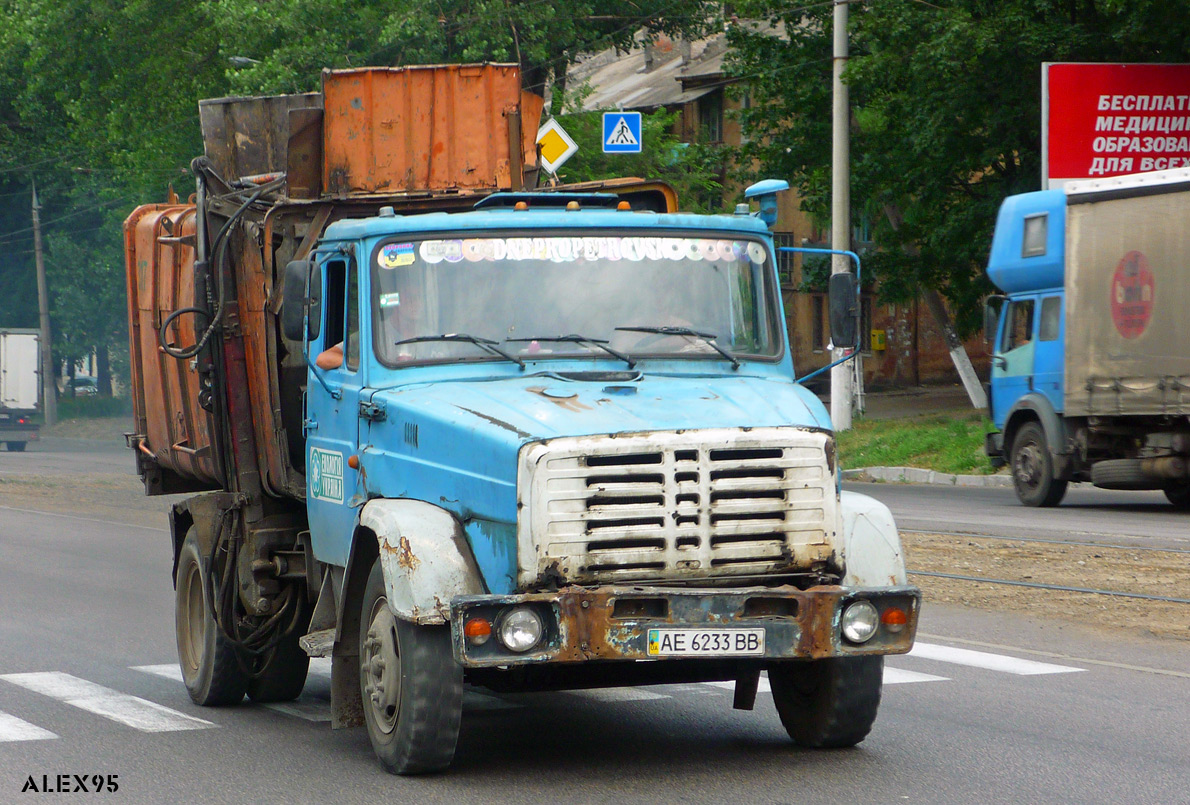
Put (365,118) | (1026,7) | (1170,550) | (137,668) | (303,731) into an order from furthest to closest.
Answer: (1026,7)
(1170,550)
(137,668)
(365,118)
(303,731)

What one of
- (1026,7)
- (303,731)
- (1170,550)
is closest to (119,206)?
(1026,7)

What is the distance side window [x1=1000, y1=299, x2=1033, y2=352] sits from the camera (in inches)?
787

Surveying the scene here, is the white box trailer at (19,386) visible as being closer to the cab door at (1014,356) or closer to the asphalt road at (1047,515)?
the asphalt road at (1047,515)

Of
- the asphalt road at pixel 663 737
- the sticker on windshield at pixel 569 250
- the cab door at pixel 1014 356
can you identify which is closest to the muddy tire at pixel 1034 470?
the cab door at pixel 1014 356

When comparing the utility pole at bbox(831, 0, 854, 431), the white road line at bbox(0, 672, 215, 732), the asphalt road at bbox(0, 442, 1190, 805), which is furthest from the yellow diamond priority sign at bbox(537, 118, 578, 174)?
the utility pole at bbox(831, 0, 854, 431)

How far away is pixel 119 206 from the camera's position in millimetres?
57844

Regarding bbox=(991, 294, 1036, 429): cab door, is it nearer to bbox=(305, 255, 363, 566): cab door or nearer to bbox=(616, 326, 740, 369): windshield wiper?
bbox=(616, 326, 740, 369): windshield wiper

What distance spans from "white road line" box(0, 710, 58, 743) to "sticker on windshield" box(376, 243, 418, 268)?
2.53 meters

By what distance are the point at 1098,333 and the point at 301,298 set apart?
44.6 ft

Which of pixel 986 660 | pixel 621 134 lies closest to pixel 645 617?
pixel 986 660

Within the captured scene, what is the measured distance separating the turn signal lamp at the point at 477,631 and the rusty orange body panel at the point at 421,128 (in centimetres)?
321

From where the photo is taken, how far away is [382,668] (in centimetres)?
626

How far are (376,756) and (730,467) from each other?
1892 mm

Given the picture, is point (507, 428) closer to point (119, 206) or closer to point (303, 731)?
point (303, 731)
